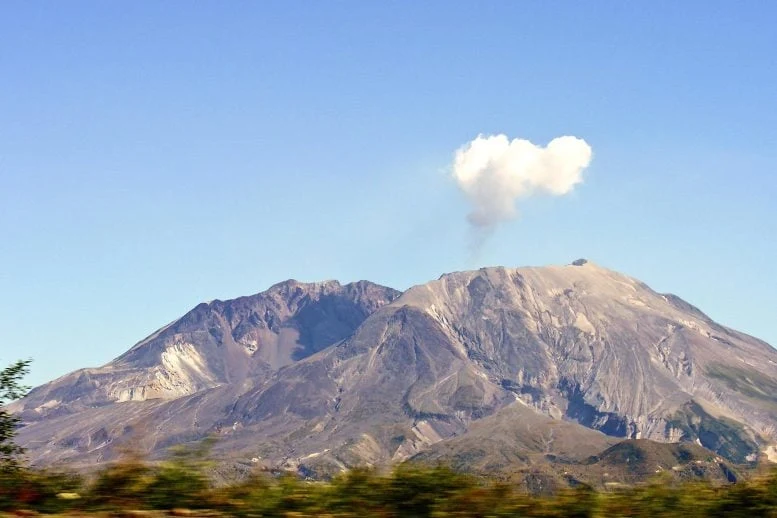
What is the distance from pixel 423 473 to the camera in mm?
13555

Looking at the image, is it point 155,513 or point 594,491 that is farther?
point 594,491

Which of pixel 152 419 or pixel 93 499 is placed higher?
pixel 152 419

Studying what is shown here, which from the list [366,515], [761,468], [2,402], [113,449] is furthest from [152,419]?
[2,402]

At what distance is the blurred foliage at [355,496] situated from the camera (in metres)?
12.8

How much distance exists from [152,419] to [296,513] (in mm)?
2768

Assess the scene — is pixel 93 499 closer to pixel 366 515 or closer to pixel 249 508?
pixel 249 508

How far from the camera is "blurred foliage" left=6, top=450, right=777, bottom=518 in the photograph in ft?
41.8

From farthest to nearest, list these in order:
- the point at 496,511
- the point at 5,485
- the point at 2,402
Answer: the point at 2,402
the point at 5,485
the point at 496,511

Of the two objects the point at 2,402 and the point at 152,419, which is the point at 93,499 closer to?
the point at 152,419

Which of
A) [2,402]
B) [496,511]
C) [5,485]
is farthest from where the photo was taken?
[2,402]

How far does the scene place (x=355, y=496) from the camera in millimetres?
13305

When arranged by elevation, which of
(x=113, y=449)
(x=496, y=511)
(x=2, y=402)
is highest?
(x=2, y=402)

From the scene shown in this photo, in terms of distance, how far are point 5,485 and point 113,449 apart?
5.40ft

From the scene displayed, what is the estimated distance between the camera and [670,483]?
539 inches
